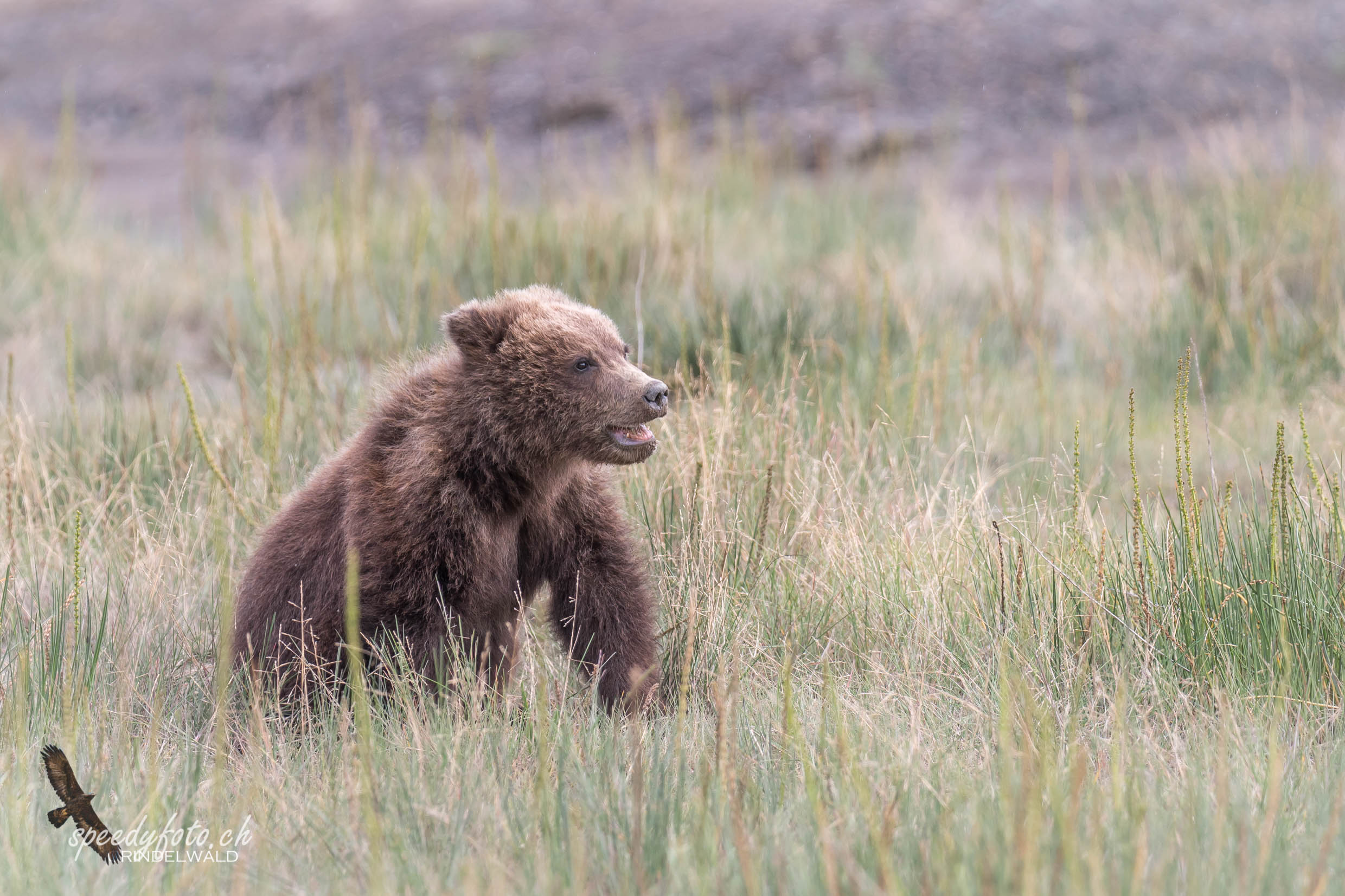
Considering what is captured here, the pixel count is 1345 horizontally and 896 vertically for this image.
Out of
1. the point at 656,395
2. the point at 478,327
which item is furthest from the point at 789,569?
the point at 478,327

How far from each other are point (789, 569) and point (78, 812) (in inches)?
84.4

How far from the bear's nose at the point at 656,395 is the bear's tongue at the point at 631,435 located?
0.09 meters

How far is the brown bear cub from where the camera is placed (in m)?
3.43

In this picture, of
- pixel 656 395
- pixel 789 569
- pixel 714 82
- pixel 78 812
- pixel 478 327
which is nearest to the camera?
pixel 78 812

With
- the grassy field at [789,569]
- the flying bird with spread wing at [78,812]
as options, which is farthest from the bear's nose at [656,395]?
the flying bird with spread wing at [78,812]

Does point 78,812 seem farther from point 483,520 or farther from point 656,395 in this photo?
point 656,395

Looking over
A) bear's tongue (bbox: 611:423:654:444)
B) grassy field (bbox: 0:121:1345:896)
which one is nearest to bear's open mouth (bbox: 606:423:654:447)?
bear's tongue (bbox: 611:423:654:444)

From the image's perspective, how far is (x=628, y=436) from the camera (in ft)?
11.7

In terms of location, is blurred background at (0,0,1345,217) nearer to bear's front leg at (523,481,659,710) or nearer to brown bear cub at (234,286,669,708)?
brown bear cub at (234,286,669,708)

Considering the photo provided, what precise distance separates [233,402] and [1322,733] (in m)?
4.64

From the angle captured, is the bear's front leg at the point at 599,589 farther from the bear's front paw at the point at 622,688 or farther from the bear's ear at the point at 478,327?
the bear's ear at the point at 478,327

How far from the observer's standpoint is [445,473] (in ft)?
11.5

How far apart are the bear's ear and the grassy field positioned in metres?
0.70

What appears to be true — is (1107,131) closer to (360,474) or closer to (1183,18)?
(1183,18)
